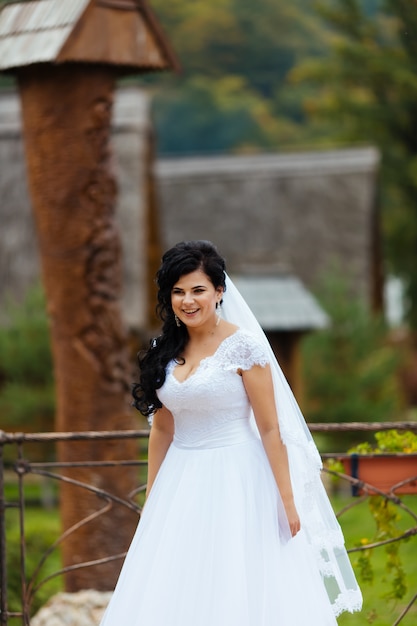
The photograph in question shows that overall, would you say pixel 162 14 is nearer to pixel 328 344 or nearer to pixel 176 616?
pixel 328 344

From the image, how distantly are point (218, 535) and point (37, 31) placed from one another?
11.2 ft

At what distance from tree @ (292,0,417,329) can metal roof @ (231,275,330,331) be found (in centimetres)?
537

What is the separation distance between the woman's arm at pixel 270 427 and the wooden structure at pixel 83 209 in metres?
2.76

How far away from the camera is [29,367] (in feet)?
40.5

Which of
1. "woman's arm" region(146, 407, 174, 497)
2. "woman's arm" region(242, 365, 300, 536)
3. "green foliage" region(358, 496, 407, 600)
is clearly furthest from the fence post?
"green foliage" region(358, 496, 407, 600)

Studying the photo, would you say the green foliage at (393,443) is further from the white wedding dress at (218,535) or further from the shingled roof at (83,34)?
the shingled roof at (83,34)

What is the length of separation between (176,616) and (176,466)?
51 centimetres

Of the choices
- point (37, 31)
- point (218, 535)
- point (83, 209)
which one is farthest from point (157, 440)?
point (37, 31)

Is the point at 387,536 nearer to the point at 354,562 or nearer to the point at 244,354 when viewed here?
the point at 354,562

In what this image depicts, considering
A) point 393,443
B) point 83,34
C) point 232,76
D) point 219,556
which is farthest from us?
point 232,76

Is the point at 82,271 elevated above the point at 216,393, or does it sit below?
below

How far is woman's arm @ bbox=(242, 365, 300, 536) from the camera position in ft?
11.3

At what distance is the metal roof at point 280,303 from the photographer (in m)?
11.6

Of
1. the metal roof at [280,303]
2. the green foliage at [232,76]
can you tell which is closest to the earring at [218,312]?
the metal roof at [280,303]
